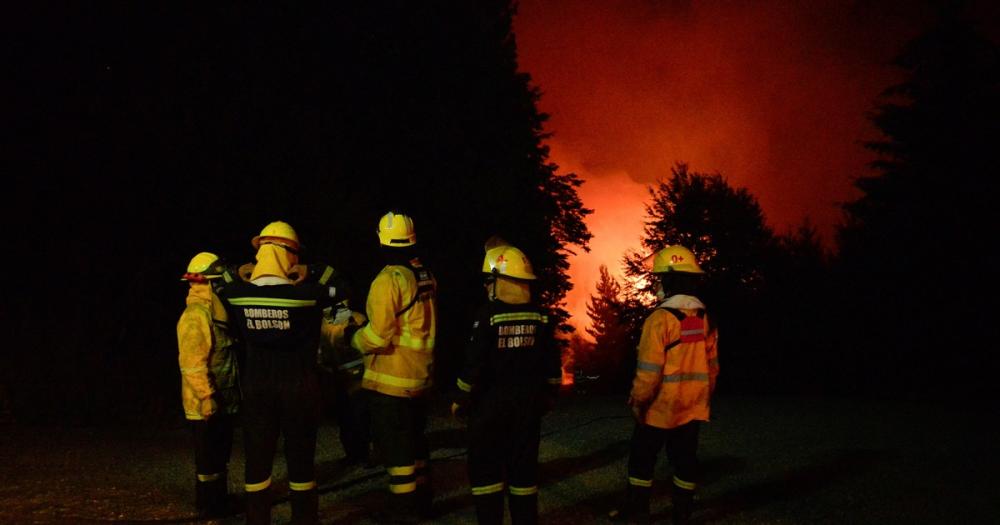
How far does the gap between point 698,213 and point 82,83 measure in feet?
121

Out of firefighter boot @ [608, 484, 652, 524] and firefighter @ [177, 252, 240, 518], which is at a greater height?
firefighter @ [177, 252, 240, 518]

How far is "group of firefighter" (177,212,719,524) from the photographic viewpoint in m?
5.19

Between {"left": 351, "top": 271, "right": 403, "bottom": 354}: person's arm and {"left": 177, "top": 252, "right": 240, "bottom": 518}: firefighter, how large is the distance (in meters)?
1.20

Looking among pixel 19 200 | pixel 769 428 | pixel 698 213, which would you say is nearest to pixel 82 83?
pixel 19 200

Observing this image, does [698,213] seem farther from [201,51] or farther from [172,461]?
[172,461]

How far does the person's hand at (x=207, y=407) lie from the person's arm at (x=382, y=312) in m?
1.35

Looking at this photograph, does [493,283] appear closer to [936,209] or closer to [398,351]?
[398,351]

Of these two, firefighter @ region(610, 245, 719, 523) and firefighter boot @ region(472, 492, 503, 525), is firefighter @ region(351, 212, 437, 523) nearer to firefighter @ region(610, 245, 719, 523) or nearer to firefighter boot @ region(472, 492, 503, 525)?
firefighter boot @ region(472, 492, 503, 525)

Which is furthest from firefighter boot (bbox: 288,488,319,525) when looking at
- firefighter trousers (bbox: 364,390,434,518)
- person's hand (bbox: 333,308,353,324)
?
person's hand (bbox: 333,308,353,324)

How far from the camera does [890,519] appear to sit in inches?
257

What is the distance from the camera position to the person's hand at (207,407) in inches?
237

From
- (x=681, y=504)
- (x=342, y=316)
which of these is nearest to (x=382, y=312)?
(x=342, y=316)

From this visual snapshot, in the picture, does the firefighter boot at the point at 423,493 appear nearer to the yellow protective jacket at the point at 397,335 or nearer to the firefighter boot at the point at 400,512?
the firefighter boot at the point at 400,512

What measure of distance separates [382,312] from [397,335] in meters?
0.27
